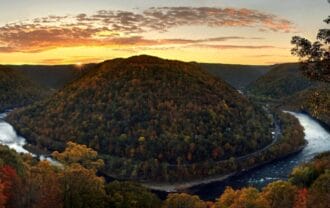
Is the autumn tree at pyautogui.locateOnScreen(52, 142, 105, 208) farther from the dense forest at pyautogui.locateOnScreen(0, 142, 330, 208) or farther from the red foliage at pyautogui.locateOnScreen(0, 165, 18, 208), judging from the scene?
the red foliage at pyautogui.locateOnScreen(0, 165, 18, 208)

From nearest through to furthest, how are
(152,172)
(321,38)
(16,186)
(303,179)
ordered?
(321,38) → (16,186) → (303,179) → (152,172)

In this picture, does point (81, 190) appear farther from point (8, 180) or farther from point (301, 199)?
point (301, 199)

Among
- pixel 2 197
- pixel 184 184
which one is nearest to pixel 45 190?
pixel 2 197

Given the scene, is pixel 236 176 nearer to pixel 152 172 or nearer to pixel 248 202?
pixel 152 172

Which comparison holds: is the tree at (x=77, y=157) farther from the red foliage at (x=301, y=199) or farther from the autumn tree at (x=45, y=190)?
the red foliage at (x=301, y=199)

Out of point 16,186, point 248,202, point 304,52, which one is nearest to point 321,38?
point 304,52

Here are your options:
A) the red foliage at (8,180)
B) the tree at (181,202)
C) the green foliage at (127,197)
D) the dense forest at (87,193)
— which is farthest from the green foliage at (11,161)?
the tree at (181,202)
